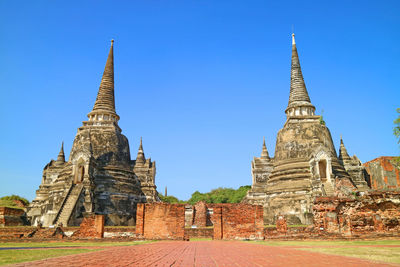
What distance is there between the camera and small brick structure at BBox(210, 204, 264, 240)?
13.5m

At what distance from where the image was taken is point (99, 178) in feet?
85.4

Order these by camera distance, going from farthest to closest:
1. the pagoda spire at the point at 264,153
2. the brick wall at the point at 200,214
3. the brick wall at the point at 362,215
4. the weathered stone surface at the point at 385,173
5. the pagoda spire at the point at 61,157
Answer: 1. the pagoda spire at the point at 61,157
2. the pagoda spire at the point at 264,153
3. the weathered stone surface at the point at 385,173
4. the brick wall at the point at 200,214
5. the brick wall at the point at 362,215

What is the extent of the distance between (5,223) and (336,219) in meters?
21.1

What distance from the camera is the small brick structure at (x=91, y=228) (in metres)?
14.7

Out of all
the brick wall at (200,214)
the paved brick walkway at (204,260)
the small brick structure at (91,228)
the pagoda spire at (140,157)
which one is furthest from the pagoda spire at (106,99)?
the paved brick walkway at (204,260)

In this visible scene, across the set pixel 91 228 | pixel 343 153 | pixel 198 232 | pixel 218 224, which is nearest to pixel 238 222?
pixel 218 224

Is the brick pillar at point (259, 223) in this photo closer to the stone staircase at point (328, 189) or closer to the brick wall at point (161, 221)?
the brick wall at point (161, 221)

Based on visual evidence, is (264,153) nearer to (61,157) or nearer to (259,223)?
(259,223)

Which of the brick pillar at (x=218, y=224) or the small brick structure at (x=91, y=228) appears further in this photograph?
the small brick structure at (x=91, y=228)

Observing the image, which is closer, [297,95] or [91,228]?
[91,228]

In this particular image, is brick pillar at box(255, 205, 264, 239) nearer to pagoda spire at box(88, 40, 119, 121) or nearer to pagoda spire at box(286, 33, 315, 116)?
pagoda spire at box(286, 33, 315, 116)

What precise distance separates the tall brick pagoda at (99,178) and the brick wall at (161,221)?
9283 millimetres

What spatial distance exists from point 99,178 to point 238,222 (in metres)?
15.7

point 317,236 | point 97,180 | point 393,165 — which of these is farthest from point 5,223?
point 393,165
